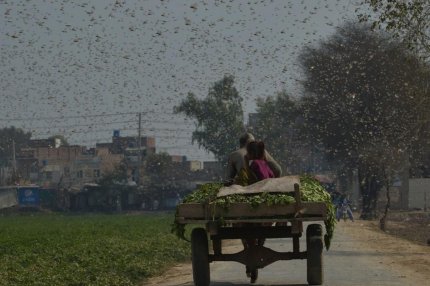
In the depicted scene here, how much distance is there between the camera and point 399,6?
25078 mm

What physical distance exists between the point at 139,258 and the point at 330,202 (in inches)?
436

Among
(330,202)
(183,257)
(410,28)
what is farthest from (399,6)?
(330,202)

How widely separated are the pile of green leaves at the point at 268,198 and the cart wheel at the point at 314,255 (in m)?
0.14

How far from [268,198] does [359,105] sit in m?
57.1

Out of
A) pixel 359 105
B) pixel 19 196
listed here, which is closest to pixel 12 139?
pixel 19 196

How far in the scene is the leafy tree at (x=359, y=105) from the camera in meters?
67.9

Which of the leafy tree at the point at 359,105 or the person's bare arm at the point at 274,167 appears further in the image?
the leafy tree at the point at 359,105

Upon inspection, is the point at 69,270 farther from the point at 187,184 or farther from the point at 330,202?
the point at 187,184

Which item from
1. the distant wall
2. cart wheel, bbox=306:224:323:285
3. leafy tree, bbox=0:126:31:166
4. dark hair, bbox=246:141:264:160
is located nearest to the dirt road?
cart wheel, bbox=306:224:323:285

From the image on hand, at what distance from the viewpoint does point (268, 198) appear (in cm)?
1311

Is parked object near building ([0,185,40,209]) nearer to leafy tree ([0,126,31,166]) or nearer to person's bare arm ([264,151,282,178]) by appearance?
leafy tree ([0,126,31,166])

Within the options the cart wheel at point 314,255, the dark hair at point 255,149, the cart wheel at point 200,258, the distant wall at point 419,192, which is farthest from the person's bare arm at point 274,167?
the distant wall at point 419,192

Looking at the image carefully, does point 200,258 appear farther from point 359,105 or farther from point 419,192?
point 419,192

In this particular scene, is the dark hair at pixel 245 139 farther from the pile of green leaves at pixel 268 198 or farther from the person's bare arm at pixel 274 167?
the pile of green leaves at pixel 268 198
